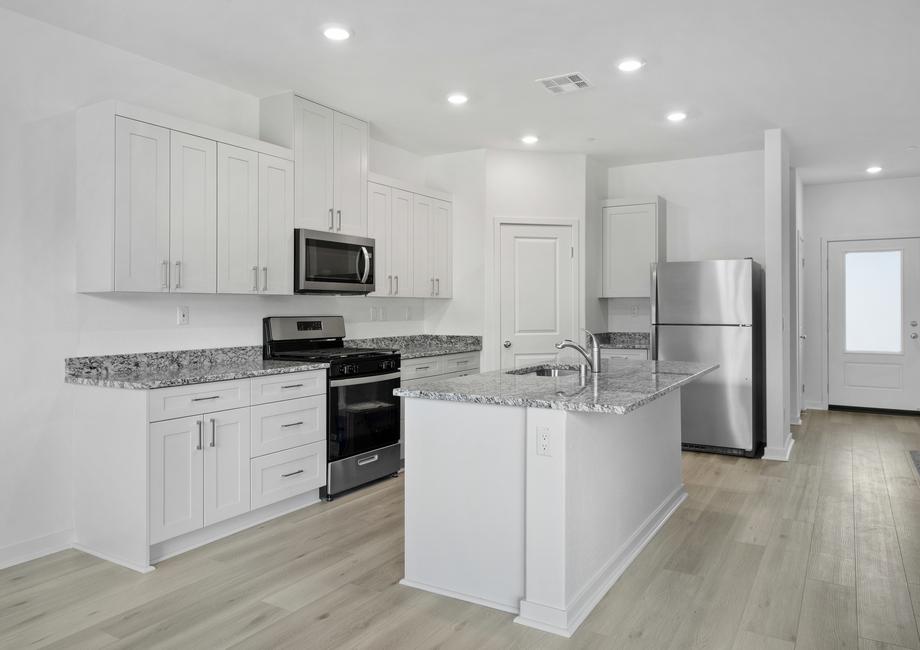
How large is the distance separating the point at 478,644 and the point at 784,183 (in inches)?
182

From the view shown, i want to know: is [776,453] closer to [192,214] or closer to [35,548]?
[192,214]

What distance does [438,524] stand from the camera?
2736 mm

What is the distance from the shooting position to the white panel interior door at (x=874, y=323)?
6.93m

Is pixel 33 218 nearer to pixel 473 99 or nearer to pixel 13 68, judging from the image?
pixel 13 68

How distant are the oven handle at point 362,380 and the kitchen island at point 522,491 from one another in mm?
1209

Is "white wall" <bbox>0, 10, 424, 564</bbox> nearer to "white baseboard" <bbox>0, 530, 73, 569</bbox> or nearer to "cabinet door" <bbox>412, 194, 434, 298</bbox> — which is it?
"white baseboard" <bbox>0, 530, 73, 569</bbox>

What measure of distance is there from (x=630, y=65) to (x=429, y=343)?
2966 mm

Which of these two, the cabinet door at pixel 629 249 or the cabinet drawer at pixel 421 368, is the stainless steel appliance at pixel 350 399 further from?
the cabinet door at pixel 629 249

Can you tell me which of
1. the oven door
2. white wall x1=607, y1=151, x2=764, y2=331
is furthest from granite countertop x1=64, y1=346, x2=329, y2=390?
white wall x1=607, y1=151, x2=764, y2=331

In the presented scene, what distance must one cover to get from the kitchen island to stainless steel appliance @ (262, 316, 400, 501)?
4.09 ft

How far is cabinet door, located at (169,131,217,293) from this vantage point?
134 inches

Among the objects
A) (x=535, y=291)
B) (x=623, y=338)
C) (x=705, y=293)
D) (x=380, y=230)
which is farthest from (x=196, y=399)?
(x=623, y=338)

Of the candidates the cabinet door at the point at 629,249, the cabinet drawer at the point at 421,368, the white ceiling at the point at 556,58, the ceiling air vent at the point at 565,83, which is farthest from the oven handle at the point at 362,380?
the cabinet door at the point at 629,249

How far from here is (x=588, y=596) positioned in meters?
2.59
